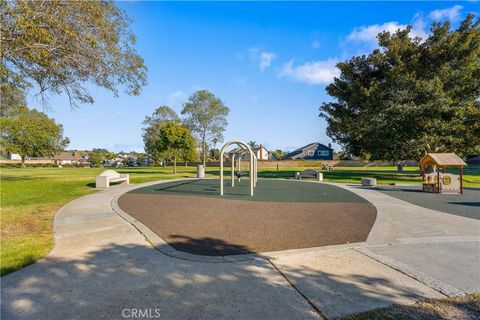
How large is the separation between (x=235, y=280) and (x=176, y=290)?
759 mm

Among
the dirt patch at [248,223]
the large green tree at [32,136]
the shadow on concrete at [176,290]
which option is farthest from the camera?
the large green tree at [32,136]

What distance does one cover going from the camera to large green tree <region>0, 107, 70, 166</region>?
56.8m

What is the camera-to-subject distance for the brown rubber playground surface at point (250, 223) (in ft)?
16.7

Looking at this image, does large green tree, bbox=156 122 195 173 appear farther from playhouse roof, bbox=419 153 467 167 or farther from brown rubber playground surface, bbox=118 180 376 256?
playhouse roof, bbox=419 153 467 167

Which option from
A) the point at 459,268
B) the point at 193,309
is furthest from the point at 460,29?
the point at 193,309

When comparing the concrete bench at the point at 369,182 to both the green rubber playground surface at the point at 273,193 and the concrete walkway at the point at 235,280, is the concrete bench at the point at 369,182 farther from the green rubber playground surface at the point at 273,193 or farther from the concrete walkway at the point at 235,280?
the concrete walkway at the point at 235,280

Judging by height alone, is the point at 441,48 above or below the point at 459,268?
above

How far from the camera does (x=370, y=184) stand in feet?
55.4

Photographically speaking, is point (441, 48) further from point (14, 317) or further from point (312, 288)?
point (14, 317)

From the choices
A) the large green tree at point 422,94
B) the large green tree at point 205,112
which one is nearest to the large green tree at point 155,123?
the large green tree at point 205,112

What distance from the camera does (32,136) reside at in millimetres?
58906

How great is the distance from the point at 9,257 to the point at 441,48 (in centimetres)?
2702

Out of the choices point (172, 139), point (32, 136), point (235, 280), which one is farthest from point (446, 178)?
point (32, 136)

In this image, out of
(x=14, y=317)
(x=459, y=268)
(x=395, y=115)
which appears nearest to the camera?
(x=14, y=317)
